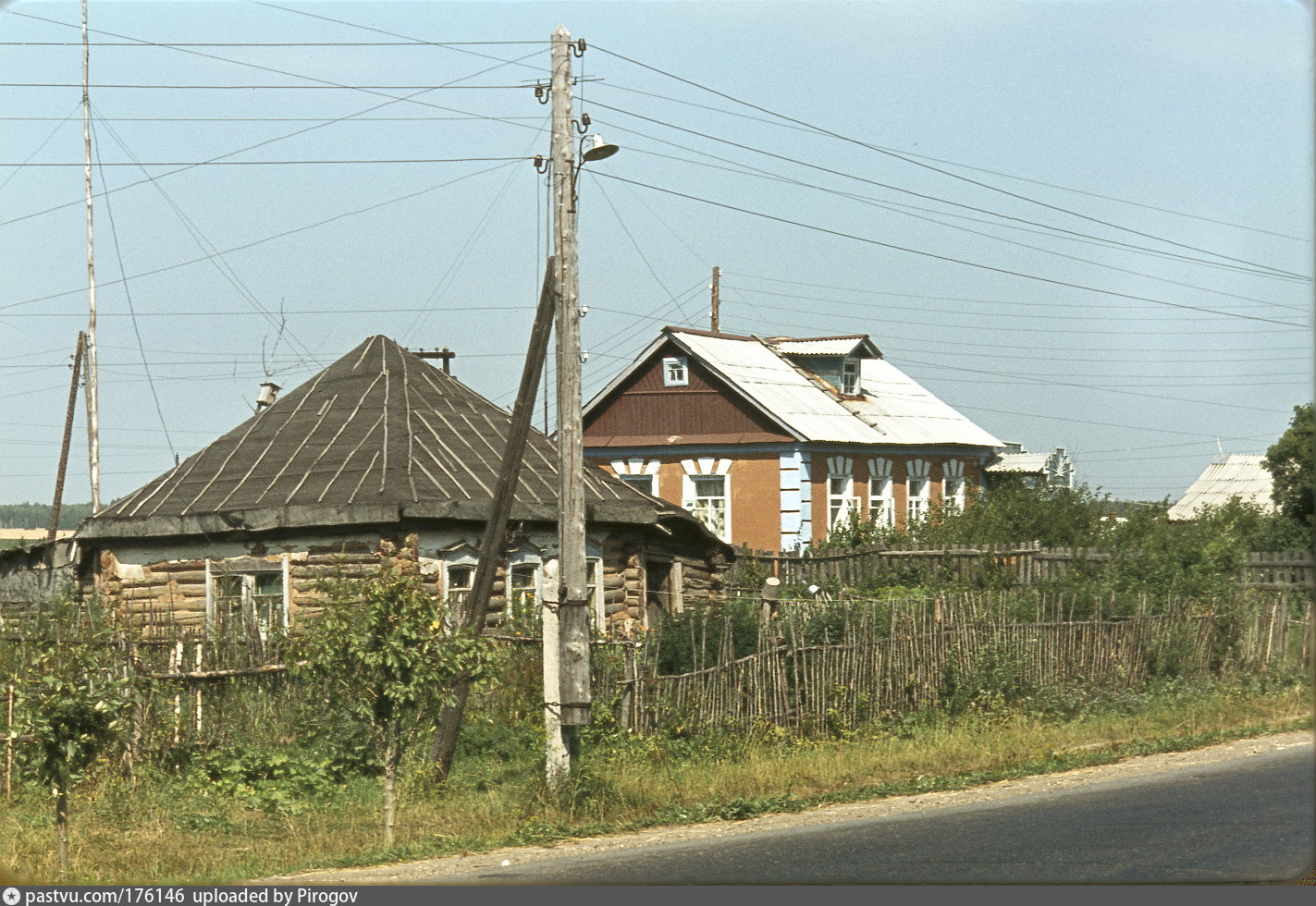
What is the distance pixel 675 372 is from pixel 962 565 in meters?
10.5

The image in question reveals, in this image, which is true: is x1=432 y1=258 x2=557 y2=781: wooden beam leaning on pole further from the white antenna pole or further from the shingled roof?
the white antenna pole

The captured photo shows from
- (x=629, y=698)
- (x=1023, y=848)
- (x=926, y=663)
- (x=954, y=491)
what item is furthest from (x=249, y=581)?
(x=954, y=491)

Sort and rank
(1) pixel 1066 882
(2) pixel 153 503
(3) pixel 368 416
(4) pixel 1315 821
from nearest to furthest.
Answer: (1) pixel 1066 882 → (4) pixel 1315 821 → (2) pixel 153 503 → (3) pixel 368 416

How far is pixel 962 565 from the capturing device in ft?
86.4

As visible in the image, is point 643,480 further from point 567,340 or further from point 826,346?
point 567,340

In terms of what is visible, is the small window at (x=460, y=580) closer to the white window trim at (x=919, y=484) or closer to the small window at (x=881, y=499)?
the small window at (x=881, y=499)

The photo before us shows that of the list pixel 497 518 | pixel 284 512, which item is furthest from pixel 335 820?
pixel 284 512

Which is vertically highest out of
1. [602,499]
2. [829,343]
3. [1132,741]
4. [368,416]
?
[829,343]

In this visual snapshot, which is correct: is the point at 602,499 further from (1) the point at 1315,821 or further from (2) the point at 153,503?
(1) the point at 1315,821

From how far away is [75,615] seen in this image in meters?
14.8

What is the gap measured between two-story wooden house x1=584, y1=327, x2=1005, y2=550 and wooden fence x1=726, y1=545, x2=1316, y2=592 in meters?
3.81

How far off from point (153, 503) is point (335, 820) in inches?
364

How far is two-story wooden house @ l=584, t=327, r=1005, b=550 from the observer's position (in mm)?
32594

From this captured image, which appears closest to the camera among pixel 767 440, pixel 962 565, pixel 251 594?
pixel 251 594
